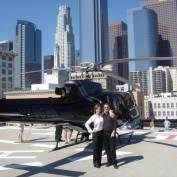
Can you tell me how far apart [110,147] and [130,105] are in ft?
15.3

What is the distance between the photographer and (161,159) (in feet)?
36.6

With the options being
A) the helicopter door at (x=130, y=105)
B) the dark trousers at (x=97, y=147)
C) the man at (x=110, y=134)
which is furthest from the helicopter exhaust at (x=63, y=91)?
the dark trousers at (x=97, y=147)

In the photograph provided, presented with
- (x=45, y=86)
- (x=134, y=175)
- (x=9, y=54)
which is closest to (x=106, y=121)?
(x=134, y=175)

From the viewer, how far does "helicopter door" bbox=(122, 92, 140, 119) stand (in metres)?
14.3

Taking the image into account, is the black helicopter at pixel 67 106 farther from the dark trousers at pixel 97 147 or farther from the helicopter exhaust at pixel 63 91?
the dark trousers at pixel 97 147

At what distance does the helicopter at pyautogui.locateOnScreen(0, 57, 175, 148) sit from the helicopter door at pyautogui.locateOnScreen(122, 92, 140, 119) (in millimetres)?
231

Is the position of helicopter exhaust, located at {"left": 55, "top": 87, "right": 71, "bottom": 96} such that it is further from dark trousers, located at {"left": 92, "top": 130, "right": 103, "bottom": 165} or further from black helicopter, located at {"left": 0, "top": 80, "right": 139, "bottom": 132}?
dark trousers, located at {"left": 92, "top": 130, "right": 103, "bottom": 165}

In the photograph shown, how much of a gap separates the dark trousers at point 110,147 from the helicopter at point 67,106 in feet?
9.16

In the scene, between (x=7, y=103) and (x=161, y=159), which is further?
(x=7, y=103)

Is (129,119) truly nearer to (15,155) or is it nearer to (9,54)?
(15,155)

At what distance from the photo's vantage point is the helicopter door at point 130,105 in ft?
46.9

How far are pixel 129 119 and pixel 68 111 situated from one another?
123 inches

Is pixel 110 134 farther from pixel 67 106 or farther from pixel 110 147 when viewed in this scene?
pixel 67 106

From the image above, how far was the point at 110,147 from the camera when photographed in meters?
10.1
